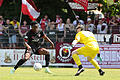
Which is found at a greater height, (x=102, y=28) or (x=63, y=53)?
(x=102, y=28)

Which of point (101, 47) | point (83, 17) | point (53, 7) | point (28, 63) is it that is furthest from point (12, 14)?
point (101, 47)

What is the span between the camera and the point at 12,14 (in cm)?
2745

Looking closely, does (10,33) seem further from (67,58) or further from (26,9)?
(67,58)

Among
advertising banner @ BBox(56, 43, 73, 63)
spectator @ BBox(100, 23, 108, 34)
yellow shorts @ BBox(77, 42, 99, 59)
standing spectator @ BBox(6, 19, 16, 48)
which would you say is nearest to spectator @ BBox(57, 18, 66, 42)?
advertising banner @ BBox(56, 43, 73, 63)

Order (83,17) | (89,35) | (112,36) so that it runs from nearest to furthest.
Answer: (89,35) → (112,36) → (83,17)

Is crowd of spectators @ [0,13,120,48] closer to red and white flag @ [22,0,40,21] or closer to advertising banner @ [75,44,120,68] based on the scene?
advertising banner @ [75,44,120,68]

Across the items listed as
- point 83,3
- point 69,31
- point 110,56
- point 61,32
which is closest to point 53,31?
point 61,32

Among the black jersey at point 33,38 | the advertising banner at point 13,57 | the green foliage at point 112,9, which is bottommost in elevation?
the advertising banner at point 13,57

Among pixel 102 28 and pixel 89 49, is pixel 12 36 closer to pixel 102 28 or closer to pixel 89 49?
pixel 102 28

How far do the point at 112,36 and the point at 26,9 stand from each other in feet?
14.7

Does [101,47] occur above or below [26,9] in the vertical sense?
below

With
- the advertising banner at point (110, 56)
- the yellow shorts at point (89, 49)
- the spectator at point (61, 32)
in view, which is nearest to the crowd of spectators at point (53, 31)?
the spectator at point (61, 32)

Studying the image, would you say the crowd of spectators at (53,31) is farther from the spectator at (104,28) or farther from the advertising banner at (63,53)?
the advertising banner at (63,53)

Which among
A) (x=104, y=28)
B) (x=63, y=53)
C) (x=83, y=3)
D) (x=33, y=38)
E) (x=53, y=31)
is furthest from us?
(x=63, y=53)
